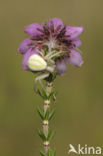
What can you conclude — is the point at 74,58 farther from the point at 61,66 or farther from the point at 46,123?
the point at 46,123

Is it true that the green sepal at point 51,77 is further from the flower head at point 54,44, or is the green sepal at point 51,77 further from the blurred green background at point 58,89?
the blurred green background at point 58,89

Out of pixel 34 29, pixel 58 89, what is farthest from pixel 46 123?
pixel 58 89

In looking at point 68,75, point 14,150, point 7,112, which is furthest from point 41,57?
point 68,75

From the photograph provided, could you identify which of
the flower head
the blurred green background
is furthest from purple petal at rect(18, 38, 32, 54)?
the blurred green background

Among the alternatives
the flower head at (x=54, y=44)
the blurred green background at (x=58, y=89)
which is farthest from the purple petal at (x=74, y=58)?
the blurred green background at (x=58, y=89)

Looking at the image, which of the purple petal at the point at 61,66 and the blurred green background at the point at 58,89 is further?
the blurred green background at the point at 58,89

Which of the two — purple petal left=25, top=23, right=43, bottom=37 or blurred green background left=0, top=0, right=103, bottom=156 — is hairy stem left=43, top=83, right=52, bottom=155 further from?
blurred green background left=0, top=0, right=103, bottom=156
